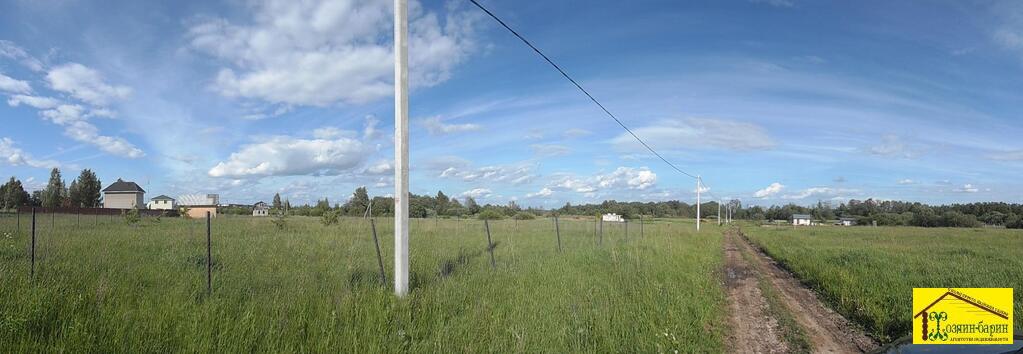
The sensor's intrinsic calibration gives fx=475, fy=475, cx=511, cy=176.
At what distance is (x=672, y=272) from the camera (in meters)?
10.6

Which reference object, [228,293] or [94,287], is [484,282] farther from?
[94,287]

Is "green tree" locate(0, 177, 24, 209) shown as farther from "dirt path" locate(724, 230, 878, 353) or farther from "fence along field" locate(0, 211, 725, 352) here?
"dirt path" locate(724, 230, 878, 353)

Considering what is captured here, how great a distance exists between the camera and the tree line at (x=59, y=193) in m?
72.2

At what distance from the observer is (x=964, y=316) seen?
7.97 ft

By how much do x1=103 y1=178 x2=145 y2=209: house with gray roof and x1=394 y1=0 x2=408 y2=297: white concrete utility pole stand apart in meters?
79.8

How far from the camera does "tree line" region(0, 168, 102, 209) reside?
237ft

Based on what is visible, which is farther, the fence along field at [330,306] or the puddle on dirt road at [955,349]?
the fence along field at [330,306]

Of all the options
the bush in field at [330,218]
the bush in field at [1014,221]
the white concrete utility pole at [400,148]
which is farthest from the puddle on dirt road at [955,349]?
the bush in field at [1014,221]

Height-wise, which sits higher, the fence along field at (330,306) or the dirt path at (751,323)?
the fence along field at (330,306)

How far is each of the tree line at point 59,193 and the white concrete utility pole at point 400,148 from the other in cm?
9037

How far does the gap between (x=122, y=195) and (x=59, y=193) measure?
20.3m

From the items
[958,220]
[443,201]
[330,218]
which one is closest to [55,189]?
[443,201]

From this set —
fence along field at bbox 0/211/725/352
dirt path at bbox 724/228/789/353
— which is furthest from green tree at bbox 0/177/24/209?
dirt path at bbox 724/228/789/353

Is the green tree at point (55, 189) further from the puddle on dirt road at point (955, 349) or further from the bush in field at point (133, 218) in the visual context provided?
the puddle on dirt road at point (955, 349)
